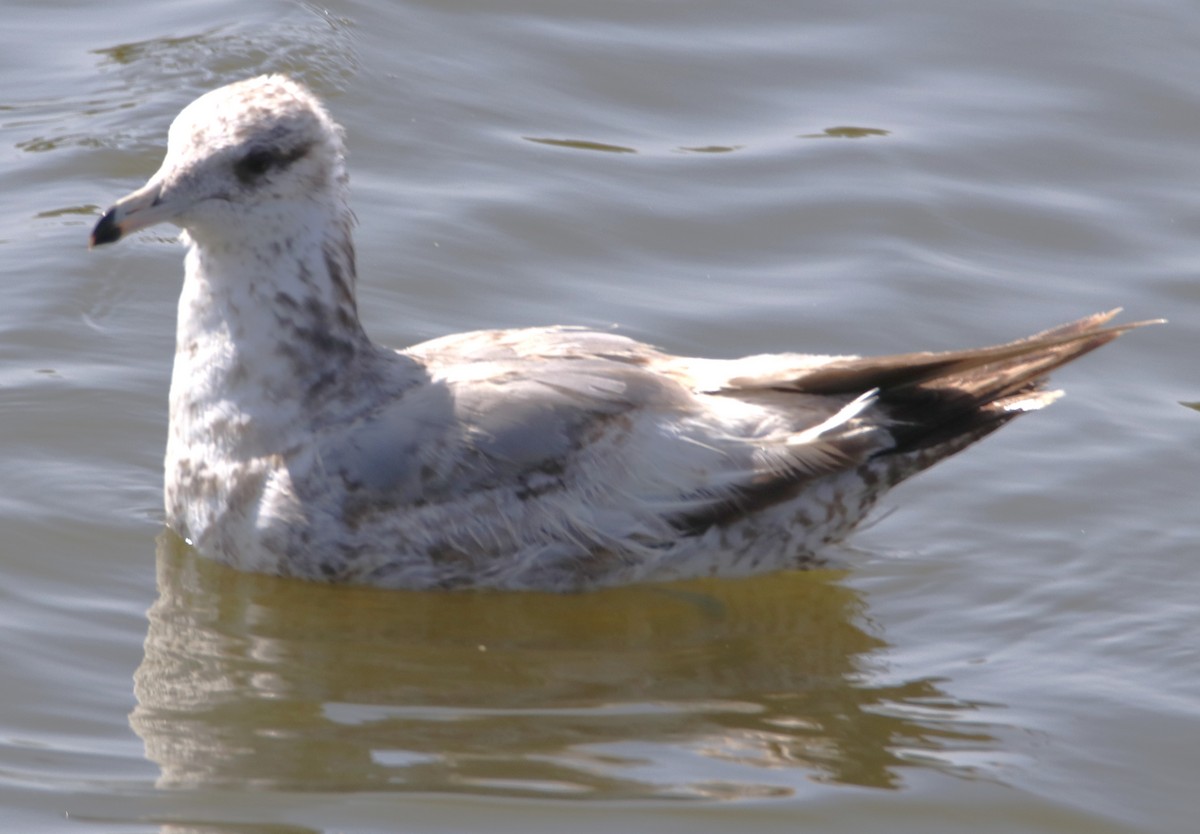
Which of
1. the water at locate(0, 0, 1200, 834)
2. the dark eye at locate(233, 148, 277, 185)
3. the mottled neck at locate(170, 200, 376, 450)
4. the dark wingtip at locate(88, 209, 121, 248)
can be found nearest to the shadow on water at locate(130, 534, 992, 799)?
the water at locate(0, 0, 1200, 834)

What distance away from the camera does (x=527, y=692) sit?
6.71 m

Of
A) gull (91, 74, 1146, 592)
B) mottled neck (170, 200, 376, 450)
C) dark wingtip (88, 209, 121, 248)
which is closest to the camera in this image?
dark wingtip (88, 209, 121, 248)

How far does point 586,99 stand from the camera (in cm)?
1112

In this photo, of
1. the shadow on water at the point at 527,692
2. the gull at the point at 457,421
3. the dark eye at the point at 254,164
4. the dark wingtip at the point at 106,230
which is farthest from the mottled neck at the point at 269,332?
the shadow on water at the point at 527,692

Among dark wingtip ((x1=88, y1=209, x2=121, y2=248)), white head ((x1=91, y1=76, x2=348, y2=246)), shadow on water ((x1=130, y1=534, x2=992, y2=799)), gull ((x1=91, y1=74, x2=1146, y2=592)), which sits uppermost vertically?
white head ((x1=91, y1=76, x2=348, y2=246))

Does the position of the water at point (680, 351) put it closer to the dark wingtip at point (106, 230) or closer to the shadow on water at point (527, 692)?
the shadow on water at point (527, 692)

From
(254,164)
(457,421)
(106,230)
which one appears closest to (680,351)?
(457,421)

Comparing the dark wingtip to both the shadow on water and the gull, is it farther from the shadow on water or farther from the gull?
the shadow on water

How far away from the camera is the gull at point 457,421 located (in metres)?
7.05

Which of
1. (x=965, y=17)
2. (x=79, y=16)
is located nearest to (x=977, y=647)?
(x=965, y=17)

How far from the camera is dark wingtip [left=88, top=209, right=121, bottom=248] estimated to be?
272 inches

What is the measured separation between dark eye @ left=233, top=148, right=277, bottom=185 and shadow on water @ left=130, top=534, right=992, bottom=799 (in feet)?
4.68

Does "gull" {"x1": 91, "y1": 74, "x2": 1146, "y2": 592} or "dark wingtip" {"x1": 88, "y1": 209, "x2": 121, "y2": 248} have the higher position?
"dark wingtip" {"x1": 88, "y1": 209, "x2": 121, "y2": 248}

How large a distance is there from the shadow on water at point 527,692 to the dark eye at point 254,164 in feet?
4.68
